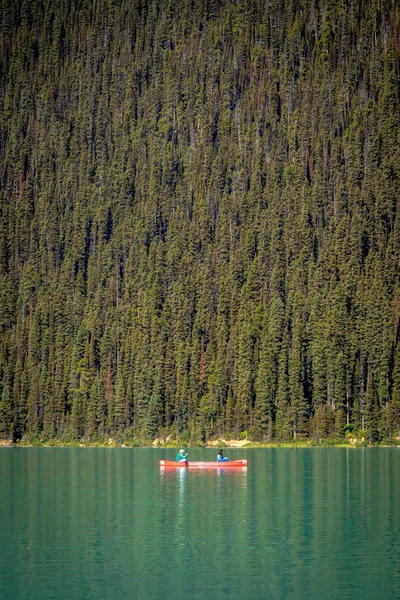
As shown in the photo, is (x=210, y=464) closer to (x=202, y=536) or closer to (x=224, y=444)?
(x=202, y=536)

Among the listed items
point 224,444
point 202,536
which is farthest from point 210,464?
point 224,444

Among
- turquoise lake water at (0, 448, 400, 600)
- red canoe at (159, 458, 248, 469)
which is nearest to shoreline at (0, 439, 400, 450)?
red canoe at (159, 458, 248, 469)

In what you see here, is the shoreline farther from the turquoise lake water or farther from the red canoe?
the turquoise lake water

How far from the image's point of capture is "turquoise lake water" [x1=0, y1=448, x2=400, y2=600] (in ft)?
146

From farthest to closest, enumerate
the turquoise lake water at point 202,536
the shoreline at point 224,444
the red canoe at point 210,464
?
the shoreline at point 224,444
the red canoe at point 210,464
the turquoise lake water at point 202,536

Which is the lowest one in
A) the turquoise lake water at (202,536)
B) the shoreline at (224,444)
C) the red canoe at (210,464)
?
the shoreline at (224,444)

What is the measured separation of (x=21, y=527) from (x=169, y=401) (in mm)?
126847

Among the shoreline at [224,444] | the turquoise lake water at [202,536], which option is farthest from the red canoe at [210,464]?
the shoreline at [224,444]

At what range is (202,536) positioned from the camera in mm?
56406

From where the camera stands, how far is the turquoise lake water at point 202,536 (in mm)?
44469

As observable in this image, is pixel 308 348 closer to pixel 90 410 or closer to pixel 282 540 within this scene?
pixel 90 410

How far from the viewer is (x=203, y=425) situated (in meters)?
178

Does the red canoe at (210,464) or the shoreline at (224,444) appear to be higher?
the red canoe at (210,464)

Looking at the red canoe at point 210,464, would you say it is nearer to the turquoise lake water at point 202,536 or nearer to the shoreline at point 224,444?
the turquoise lake water at point 202,536
